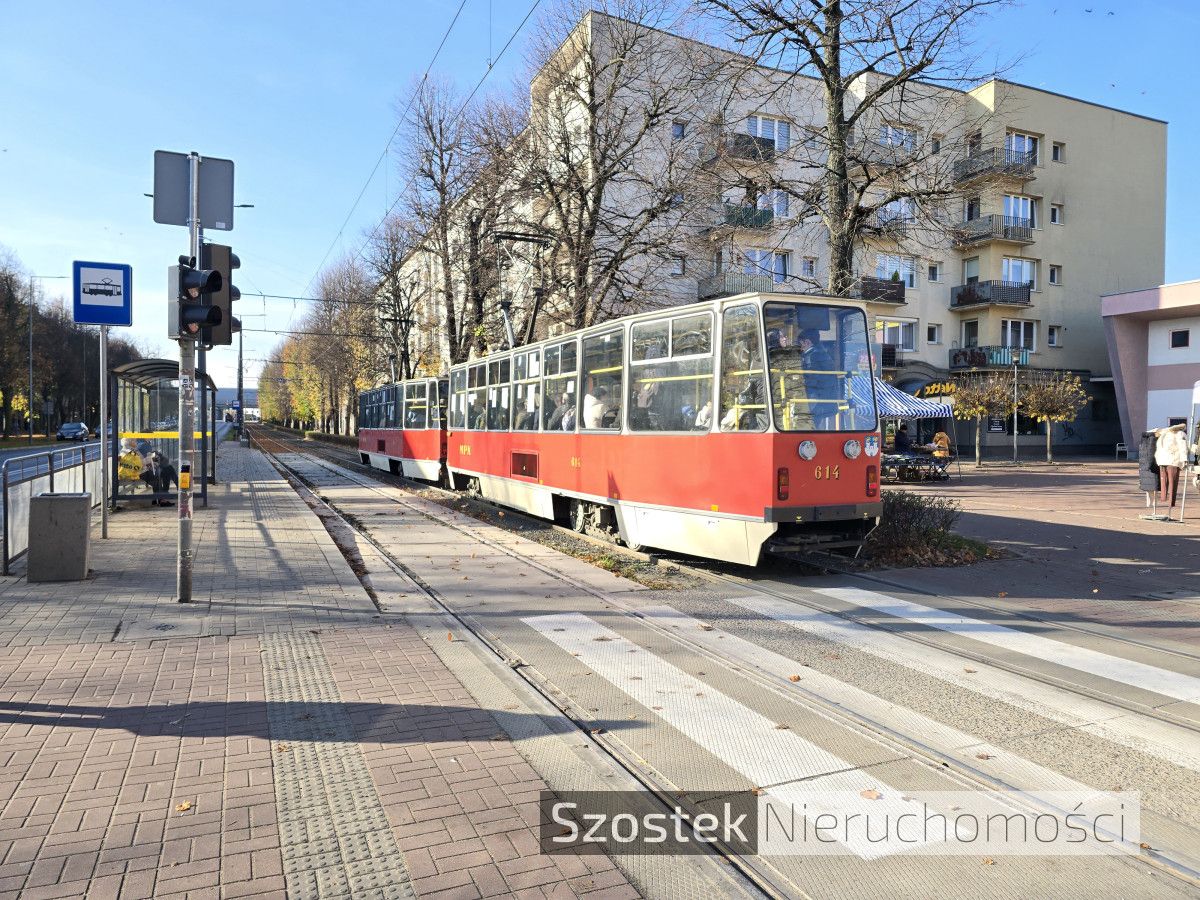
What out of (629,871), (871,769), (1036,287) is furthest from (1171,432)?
(1036,287)

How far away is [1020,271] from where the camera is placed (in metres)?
42.6

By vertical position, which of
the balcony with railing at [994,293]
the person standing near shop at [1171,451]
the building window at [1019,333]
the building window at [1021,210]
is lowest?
the person standing near shop at [1171,451]

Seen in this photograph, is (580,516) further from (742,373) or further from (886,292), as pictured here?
(886,292)

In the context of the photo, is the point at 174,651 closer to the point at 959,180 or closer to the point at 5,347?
the point at 959,180

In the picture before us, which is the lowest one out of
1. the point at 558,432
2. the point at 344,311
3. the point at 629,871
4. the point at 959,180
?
the point at 629,871

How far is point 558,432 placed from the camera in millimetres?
12969

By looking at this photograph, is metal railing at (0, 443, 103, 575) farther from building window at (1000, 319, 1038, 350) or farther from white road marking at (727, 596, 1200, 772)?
building window at (1000, 319, 1038, 350)

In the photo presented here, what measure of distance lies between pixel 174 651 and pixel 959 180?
38.2ft

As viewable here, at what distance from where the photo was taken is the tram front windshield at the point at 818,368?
341 inches

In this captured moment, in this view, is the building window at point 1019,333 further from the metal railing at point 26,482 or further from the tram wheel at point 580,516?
the metal railing at point 26,482

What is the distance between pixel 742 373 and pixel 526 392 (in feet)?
21.4

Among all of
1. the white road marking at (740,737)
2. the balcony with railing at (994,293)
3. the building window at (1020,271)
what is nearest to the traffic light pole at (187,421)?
the white road marking at (740,737)

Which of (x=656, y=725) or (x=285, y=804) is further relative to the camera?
(x=656, y=725)

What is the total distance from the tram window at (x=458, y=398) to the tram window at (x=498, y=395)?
2.17m
